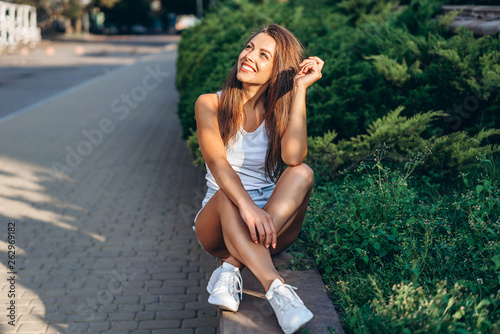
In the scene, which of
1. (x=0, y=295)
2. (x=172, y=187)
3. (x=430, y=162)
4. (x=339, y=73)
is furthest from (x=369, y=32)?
(x=0, y=295)

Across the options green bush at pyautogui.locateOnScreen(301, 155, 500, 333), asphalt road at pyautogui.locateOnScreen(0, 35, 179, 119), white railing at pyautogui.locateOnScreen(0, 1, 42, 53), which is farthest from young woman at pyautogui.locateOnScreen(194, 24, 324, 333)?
white railing at pyautogui.locateOnScreen(0, 1, 42, 53)

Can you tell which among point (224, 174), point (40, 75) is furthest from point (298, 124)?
point (40, 75)

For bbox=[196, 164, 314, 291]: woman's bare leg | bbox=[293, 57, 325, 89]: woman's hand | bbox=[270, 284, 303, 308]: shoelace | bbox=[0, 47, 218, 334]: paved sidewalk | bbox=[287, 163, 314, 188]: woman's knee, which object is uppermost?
bbox=[293, 57, 325, 89]: woman's hand

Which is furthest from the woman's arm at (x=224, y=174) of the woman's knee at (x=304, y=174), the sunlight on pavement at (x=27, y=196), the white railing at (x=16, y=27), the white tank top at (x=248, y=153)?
the white railing at (x=16, y=27)

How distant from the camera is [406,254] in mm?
2928

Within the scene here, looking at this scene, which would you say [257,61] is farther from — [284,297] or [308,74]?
[284,297]

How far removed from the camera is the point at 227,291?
2.68 metres

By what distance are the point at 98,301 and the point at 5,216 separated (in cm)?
219

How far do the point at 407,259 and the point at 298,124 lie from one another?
1.00m

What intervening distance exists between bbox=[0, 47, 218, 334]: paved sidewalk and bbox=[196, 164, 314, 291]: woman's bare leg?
72cm

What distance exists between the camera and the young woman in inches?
107

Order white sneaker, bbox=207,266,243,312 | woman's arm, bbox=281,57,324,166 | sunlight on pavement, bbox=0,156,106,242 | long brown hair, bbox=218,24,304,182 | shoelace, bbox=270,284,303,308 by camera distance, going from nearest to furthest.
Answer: shoelace, bbox=270,284,303,308, white sneaker, bbox=207,266,243,312, woman's arm, bbox=281,57,324,166, long brown hair, bbox=218,24,304,182, sunlight on pavement, bbox=0,156,106,242

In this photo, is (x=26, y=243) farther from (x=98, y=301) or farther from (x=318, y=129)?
(x=318, y=129)

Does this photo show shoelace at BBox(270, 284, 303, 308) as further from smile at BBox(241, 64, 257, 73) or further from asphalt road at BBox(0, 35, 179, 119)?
asphalt road at BBox(0, 35, 179, 119)
